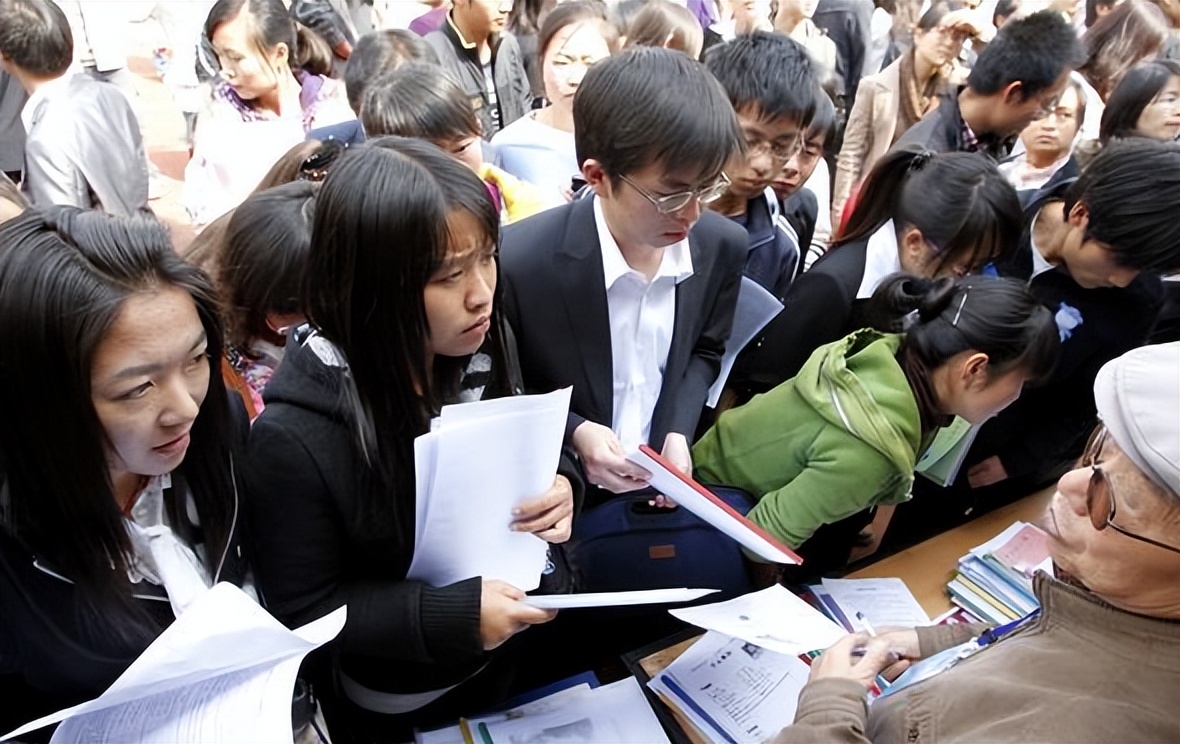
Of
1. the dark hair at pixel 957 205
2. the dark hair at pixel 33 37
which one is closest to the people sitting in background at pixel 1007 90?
the dark hair at pixel 957 205

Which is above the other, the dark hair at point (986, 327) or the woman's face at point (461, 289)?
the woman's face at point (461, 289)

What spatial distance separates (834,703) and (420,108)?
5.26ft

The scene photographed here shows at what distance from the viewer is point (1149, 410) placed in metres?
0.72

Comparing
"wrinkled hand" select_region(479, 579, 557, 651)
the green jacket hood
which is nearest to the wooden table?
the green jacket hood

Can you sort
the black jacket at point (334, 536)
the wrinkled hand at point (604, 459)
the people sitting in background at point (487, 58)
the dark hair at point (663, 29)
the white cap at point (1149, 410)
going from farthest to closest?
the people sitting in background at point (487, 58), the dark hair at point (663, 29), the wrinkled hand at point (604, 459), the black jacket at point (334, 536), the white cap at point (1149, 410)

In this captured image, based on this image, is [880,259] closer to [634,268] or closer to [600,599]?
[634,268]

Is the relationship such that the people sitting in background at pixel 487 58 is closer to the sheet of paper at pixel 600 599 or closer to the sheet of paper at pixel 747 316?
the sheet of paper at pixel 747 316

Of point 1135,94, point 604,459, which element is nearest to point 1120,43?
point 1135,94

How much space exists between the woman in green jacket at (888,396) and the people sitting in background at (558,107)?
3.53ft

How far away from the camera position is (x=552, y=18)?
8.71ft

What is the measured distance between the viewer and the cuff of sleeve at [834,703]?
3.10 ft

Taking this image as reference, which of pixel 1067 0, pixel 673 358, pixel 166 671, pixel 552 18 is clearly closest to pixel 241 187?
pixel 552 18

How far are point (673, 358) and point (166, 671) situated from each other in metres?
1.06

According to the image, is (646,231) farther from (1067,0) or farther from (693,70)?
(1067,0)
